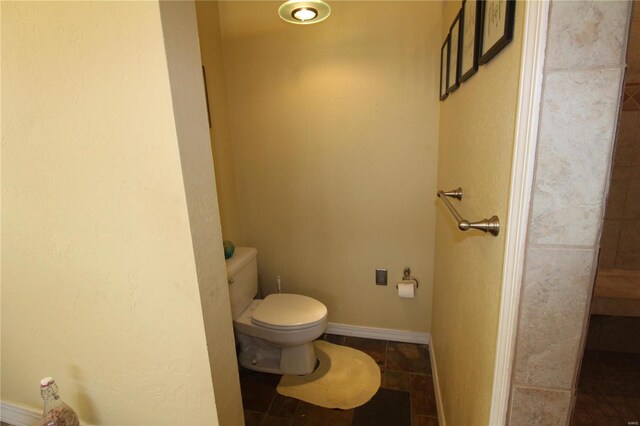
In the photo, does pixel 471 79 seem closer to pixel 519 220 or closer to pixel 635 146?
pixel 519 220

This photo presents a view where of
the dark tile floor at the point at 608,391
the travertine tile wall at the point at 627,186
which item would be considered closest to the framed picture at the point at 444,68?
the travertine tile wall at the point at 627,186

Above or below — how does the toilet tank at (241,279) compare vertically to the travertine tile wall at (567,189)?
below

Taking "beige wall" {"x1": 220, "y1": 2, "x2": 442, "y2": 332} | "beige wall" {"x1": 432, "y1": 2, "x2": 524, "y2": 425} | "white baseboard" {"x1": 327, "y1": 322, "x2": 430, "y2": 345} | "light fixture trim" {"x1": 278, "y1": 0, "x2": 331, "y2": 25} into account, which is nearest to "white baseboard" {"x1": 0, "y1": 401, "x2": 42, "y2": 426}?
"beige wall" {"x1": 220, "y1": 2, "x2": 442, "y2": 332}

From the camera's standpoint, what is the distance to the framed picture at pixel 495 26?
2.11 feet

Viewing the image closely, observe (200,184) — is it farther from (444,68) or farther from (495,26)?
(444,68)

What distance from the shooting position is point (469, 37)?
0.99 meters

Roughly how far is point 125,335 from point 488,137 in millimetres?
1308

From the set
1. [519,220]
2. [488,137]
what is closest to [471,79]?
[488,137]

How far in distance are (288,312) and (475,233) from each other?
3.80 feet

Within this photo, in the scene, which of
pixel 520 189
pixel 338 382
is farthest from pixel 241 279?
pixel 520 189

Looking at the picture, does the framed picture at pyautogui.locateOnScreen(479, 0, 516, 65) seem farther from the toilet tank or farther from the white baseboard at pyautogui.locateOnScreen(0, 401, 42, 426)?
the white baseboard at pyautogui.locateOnScreen(0, 401, 42, 426)

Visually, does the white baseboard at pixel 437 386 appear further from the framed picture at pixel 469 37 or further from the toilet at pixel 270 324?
the framed picture at pixel 469 37

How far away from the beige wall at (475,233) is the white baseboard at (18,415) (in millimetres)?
1808

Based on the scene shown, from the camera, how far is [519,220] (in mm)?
604
